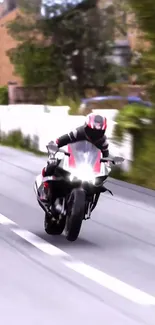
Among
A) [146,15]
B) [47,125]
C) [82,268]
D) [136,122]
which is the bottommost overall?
[47,125]

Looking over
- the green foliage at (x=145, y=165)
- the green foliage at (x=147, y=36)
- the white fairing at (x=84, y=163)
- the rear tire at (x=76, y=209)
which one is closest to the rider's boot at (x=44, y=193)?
the white fairing at (x=84, y=163)

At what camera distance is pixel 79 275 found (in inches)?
333

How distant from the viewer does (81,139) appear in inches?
389

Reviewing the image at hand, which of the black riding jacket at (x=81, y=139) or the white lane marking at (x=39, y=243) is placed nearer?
the white lane marking at (x=39, y=243)

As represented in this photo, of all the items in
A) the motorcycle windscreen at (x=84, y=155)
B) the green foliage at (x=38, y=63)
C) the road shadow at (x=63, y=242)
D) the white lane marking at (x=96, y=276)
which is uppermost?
the motorcycle windscreen at (x=84, y=155)

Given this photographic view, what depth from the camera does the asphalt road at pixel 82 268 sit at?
6996 millimetres

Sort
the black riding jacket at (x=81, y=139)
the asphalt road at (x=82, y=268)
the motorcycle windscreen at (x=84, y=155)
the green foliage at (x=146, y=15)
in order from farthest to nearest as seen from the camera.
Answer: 1. the green foliage at (x=146, y=15)
2. the black riding jacket at (x=81, y=139)
3. the motorcycle windscreen at (x=84, y=155)
4. the asphalt road at (x=82, y=268)

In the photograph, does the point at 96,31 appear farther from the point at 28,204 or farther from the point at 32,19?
the point at 28,204

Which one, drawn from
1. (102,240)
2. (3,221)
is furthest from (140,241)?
(3,221)

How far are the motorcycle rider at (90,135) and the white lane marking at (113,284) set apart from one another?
1568 mm

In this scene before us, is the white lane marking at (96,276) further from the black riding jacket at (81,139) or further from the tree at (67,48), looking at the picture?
the tree at (67,48)

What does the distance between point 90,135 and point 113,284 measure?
2308mm

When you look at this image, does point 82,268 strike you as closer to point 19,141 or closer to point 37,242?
point 37,242

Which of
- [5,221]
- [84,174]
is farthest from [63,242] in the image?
[5,221]
